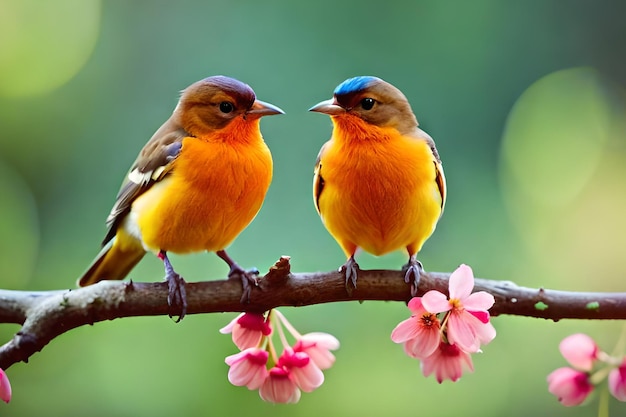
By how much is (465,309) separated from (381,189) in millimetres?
325

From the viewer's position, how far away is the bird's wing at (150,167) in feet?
4.50

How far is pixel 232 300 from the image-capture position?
1169 mm

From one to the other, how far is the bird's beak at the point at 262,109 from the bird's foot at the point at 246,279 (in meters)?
0.26

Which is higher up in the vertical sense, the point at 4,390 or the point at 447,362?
the point at 447,362

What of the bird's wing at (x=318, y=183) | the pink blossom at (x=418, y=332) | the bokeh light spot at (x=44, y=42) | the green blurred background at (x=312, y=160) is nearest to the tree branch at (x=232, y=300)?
the pink blossom at (x=418, y=332)

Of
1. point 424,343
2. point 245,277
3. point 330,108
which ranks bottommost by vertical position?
point 424,343

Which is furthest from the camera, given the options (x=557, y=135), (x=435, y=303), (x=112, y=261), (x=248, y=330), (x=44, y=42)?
(x=557, y=135)

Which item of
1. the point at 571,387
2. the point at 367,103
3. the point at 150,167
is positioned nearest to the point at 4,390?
the point at 150,167

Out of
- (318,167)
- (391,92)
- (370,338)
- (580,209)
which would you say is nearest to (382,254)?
(318,167)

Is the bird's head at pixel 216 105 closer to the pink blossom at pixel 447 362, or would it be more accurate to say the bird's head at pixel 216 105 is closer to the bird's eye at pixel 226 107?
the bird's eye at pixel 226 107

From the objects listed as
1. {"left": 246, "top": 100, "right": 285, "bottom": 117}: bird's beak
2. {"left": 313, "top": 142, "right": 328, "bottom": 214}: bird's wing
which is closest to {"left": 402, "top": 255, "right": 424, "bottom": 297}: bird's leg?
{"left": 313, "top": 142, "right": 328, "bottom": 214}: bird's wing

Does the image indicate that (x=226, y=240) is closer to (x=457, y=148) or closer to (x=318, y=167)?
(x=318, y=167)

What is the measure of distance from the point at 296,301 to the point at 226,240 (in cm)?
27

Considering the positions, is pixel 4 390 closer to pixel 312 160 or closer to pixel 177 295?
pixel 177 295
